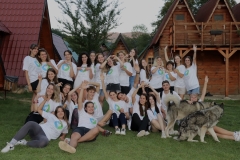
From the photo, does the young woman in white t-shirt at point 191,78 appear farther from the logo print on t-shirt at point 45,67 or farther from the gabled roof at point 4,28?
the gabled roof at point 4,28

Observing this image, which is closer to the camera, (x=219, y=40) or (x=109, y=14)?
(x=109, y=14)

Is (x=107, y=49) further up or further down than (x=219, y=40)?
further down

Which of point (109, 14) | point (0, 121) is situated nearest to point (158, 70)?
point (0, 121)

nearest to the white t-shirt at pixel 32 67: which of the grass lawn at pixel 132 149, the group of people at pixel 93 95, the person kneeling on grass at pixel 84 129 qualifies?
the group of people at pixel 93 95

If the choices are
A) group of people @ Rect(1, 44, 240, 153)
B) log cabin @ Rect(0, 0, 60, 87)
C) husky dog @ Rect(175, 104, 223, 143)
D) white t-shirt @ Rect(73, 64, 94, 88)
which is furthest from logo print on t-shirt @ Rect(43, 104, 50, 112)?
log cabin @ Rect(0, 0, 60, 87)

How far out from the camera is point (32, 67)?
24.3ft

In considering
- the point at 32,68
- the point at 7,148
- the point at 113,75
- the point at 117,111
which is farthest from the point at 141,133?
the point at 32,68

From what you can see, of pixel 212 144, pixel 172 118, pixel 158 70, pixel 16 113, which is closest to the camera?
pixel 212 144

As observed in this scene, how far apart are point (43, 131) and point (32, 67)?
6.78 ft

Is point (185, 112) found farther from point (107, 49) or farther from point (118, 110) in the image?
point (107, 49)

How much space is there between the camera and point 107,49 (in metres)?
17.5

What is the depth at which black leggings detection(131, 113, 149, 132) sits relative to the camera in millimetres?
6984

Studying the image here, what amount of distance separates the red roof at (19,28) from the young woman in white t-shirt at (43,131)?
982 centimetres

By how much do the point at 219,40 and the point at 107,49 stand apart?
24.5 ft
